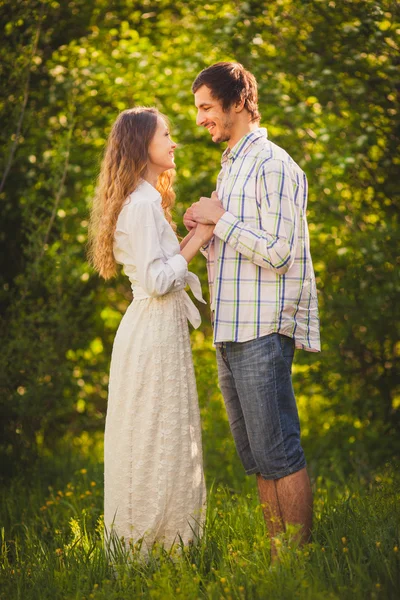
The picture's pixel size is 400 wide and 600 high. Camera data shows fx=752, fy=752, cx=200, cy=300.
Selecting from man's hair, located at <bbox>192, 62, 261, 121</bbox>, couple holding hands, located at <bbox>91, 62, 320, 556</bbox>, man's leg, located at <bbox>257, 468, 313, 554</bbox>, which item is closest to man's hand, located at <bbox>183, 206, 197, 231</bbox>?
couple holding hands, located at <bbox>91, 62, 320, 556</bbox>

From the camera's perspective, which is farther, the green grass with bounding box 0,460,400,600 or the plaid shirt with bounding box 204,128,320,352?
the plaid shirt with bounding box 204,128,320,352

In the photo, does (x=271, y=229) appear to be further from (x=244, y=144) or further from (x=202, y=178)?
(x=202, y=178)

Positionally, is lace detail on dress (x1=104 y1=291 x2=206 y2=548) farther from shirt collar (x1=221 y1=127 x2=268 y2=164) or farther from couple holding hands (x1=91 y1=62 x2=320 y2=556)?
shirt collar (x1=221 y1=127 x2=268 y2=164)

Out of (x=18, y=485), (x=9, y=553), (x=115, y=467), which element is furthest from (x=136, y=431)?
(x=18, y=485)

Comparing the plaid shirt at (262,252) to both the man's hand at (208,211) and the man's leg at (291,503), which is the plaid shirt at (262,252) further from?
the man's leg at (291,503)

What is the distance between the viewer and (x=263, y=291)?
273cm

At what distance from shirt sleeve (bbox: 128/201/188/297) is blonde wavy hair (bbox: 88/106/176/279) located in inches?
5.6

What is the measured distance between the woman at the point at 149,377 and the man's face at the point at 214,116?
0.25m

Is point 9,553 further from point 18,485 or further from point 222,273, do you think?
point 222,273

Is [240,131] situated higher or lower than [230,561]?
higher

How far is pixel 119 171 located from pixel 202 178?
1.79 m

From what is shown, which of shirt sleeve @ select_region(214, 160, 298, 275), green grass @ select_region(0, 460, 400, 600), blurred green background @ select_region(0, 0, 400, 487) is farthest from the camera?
blurred green background @ select_region(0, 0, 400, 487)

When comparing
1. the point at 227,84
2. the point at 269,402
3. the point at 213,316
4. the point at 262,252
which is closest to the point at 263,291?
the point at 262,252

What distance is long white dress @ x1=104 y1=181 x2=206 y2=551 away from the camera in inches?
112
